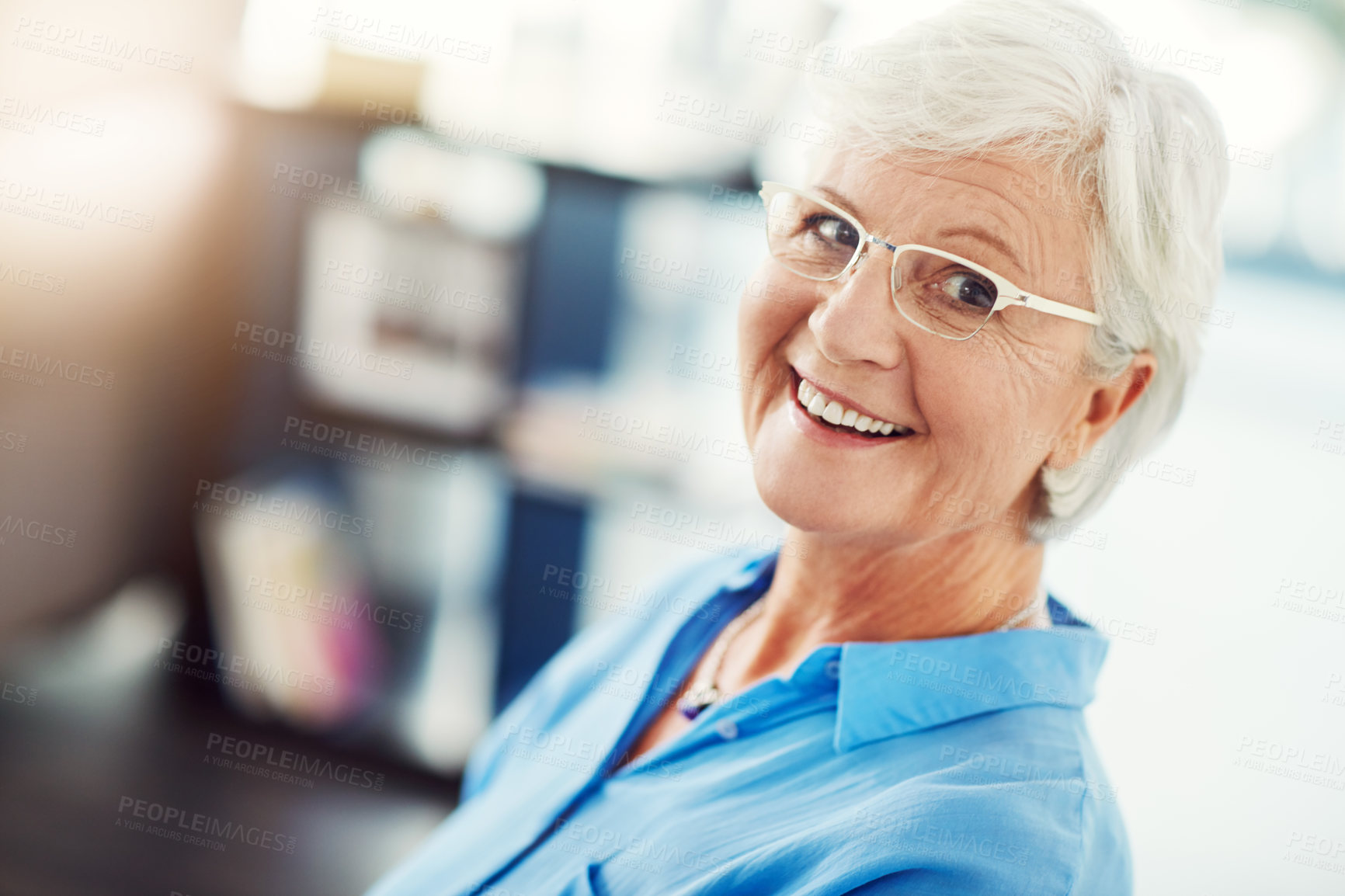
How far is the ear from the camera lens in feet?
3.08

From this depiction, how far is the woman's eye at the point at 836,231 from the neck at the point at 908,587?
33cm

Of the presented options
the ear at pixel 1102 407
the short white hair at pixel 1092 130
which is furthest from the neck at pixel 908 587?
the short white hair at pixel 1092 130

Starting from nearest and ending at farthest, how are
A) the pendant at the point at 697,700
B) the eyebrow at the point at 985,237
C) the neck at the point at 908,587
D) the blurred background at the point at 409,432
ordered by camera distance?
the eyebrow at the point at 985,237 → the neck at the point at 908,587 → the pendant at the point at 697,700 → the blurred background at the point at 409,432

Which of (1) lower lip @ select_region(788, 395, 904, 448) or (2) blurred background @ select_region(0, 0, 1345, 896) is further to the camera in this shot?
(2) blurred background @ select_region(0, 0, 1345, 896)

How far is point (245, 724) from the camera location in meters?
2.37

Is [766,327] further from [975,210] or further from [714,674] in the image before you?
[714,674]

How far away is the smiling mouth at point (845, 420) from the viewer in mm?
941

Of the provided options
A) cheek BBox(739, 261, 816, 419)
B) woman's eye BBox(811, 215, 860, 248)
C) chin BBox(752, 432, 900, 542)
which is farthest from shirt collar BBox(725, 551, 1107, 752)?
woman's eye BBox(811, 215, 860, 248)

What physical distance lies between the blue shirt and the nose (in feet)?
0.99

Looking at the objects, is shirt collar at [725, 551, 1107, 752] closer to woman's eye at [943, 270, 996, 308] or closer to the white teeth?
the white teeth

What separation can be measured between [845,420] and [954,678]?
28 cm

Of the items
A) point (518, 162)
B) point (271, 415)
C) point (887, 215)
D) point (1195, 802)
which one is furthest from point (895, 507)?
point (271, 415)

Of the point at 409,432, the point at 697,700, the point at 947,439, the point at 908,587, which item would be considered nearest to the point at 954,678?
the point at 908,587

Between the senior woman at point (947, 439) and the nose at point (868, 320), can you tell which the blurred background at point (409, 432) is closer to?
the senior woman at point (947, 439)
